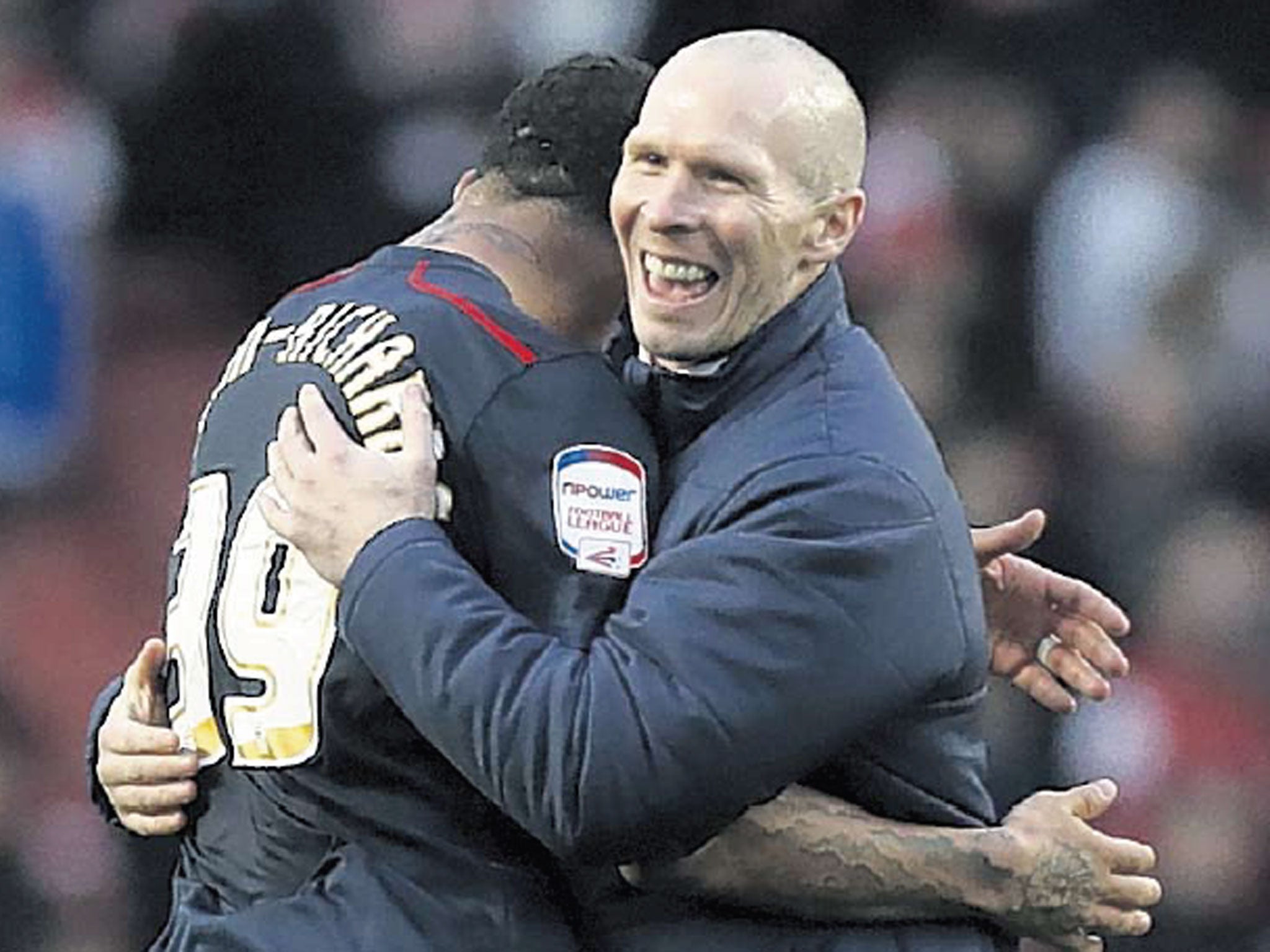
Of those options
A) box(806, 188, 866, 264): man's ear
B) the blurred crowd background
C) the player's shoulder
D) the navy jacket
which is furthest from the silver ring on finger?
the blurred crowd background

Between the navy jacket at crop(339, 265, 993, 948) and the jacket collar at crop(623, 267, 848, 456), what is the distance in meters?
0.04

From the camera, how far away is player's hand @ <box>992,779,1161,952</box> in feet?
11.0

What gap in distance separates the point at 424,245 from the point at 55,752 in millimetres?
3605

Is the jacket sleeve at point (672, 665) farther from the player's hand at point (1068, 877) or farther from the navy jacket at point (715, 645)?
the player's hand at point (1068, 877)

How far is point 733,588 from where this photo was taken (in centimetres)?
305

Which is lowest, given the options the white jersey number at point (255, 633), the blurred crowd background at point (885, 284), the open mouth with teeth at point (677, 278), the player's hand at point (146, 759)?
the blurred crowd background at point (885, 284)

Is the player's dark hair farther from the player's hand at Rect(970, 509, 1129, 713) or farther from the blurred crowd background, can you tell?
the blurred crowd background

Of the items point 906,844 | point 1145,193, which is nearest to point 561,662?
point 906,844

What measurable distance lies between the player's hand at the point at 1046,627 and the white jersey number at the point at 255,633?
3.36 ft

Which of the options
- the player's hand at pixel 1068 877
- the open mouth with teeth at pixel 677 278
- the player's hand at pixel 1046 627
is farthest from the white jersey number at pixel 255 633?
the player's hand at pixel 1046 627

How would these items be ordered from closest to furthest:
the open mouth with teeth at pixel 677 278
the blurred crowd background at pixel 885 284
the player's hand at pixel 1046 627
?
the open mouth with teeth at pixel 677 278, the player's hand at pixel 1046 627, the blurred crowd background at pixel 885 284

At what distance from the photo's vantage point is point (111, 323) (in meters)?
7.35

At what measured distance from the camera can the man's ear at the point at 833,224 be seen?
3.30 meters

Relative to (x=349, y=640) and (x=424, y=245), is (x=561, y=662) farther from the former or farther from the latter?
(x=424, y=245)
